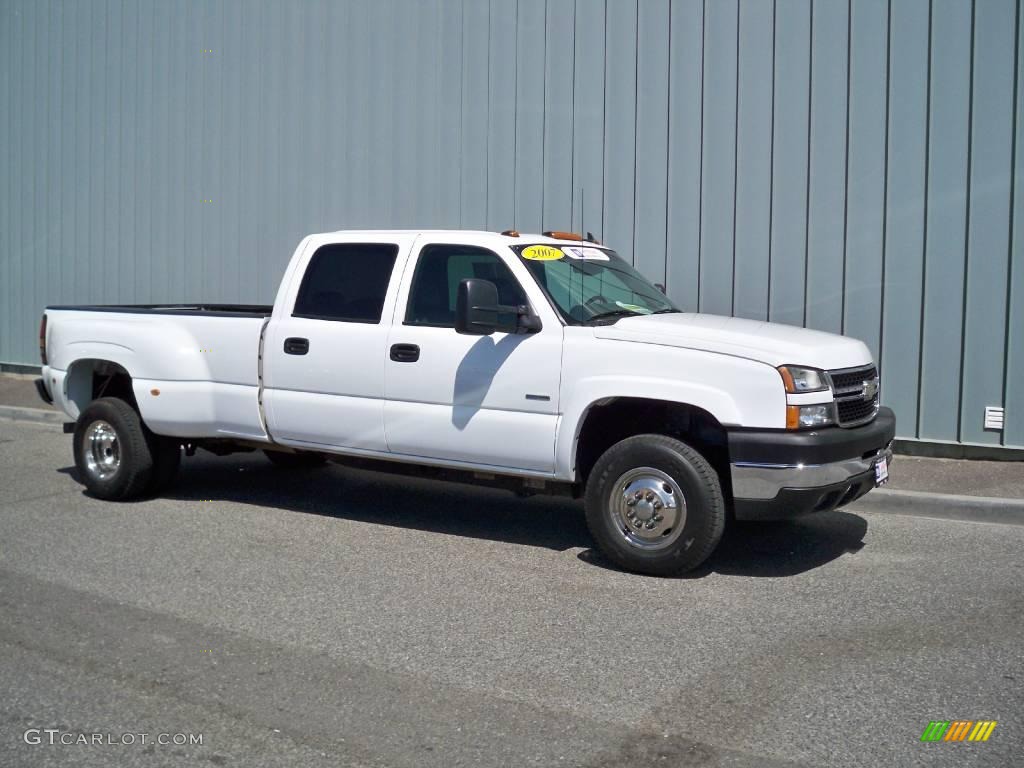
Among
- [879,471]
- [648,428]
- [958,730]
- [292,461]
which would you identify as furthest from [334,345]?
[958,730]

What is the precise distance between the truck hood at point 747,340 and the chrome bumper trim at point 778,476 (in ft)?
1.89

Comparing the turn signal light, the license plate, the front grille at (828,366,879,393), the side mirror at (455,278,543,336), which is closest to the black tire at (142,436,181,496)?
the side mirror at (455,278,543,336)

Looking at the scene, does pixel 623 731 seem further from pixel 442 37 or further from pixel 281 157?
pixel 281 157

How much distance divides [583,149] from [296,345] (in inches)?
186

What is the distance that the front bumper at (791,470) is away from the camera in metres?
5.98

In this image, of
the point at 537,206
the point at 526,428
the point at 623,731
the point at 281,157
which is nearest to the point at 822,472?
the point at 526,428

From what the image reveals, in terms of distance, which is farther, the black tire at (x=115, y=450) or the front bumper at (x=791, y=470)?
the black tire at (x=115, y=450)

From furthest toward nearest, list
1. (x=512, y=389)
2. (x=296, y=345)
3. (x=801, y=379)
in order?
1. (x=296, y=345)
2. (x=512, y=389)
3. (x=801, y=379)

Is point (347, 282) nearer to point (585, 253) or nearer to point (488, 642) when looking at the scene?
point (585, 253)

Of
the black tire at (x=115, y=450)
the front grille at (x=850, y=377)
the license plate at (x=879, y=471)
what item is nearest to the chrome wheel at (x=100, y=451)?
the black tire at (x=115, y=450)

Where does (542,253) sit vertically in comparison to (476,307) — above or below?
above

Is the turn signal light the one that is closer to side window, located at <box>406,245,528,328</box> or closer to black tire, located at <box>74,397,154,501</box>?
side window, located at <box>406,245,528,328</box>

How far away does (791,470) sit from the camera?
598 cm

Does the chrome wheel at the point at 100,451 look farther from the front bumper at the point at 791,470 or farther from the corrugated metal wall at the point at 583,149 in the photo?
the front bumper at the point at 791,470
